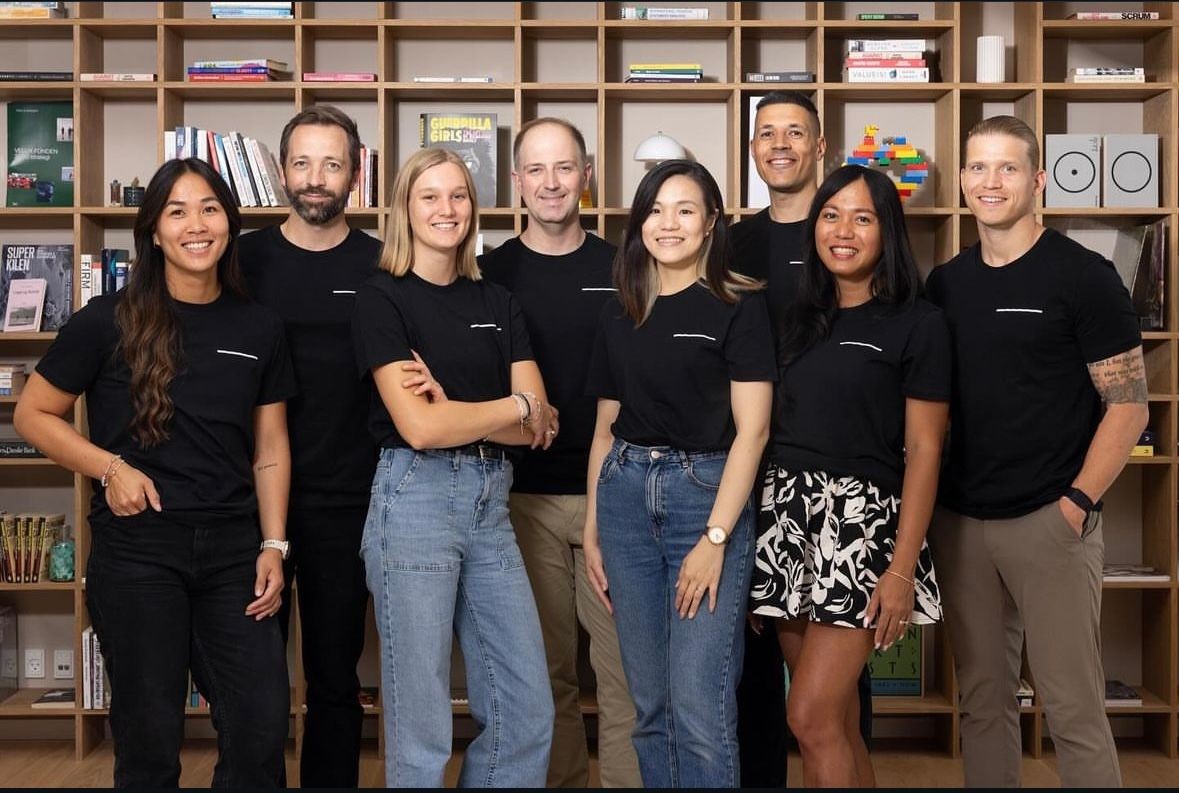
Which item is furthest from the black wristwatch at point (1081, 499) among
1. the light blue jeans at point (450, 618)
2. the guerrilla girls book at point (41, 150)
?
the guerrilla girls book at point (41, 150)

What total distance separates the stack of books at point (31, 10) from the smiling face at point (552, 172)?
2108 mm

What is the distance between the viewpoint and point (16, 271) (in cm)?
407

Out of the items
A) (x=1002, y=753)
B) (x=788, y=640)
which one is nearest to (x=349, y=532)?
(x=788, y=640)

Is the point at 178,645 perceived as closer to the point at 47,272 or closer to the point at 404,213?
the point at 404,213

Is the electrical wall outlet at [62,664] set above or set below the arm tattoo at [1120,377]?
below

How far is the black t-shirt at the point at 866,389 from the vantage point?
2402 mm

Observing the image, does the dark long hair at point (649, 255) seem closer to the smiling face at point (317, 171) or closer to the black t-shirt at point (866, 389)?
the black t-shirt at point (866, 389)

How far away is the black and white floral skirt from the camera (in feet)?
7.84

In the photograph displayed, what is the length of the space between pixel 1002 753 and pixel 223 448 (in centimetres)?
183

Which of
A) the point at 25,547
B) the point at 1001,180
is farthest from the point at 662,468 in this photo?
the point at 25,547

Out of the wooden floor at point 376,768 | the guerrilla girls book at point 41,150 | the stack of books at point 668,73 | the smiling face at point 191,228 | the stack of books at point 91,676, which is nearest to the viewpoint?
the smiling face at point 191,228

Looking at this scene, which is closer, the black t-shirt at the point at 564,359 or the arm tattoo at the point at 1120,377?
Answer: the arm tattoo at the point at 1120,377

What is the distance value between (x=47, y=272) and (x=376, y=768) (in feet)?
6.70

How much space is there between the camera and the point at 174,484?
2.37 m
